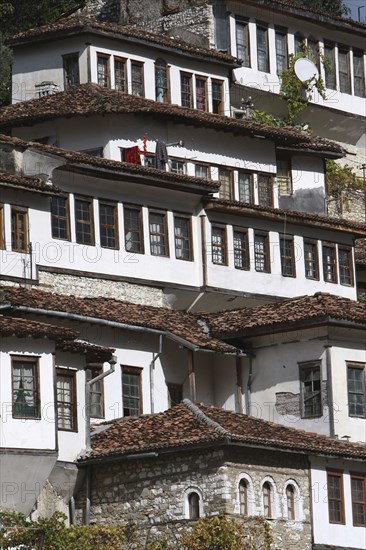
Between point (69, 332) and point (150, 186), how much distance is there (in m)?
10.9

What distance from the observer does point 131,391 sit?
2078 inches

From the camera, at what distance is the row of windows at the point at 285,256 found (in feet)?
194

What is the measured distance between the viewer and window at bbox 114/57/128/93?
217ft

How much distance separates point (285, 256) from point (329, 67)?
17435 millimetres

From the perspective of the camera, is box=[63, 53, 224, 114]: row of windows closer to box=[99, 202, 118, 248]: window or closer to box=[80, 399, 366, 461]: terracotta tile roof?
box=[99, 202, 118, 248]: window

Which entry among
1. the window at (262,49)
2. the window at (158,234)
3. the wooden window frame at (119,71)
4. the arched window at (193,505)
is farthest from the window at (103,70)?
the arched window at (193,505)

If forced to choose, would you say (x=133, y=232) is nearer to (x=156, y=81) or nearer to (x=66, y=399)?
(x=66, y=399)

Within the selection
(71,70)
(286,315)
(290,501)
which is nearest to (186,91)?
(71,70)

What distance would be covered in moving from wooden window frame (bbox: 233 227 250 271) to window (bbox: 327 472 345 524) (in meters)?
10.2

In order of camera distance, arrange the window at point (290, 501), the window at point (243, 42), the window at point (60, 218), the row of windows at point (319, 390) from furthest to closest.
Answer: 1. the window at point (243, 42)
2. the window at point (60, 218)
3. the row of windows at point (319, 390)
4. the window at point (290, 501)

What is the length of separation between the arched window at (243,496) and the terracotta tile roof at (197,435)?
37.7 inches

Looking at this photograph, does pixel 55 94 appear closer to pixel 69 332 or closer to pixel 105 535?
pixel 69 332

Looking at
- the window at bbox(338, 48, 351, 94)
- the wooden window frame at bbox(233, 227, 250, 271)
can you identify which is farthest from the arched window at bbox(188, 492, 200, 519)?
the window at bbox(338, 48, 351, 94)

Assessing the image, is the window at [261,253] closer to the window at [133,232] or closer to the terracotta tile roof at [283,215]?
the terracotta tile roof at [283,215]
